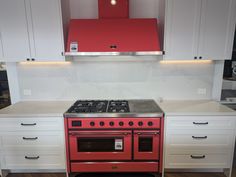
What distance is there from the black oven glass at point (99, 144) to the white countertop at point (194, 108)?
697 mm

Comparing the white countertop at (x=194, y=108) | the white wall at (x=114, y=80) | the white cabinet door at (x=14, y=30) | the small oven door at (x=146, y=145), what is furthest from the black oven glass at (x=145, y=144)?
the white cabinet door at (x=14, y=30)

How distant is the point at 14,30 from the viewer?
210cm

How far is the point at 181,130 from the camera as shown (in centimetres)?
206

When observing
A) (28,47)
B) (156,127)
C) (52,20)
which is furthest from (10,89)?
(156,127)

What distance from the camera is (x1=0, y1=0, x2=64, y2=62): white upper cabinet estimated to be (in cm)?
205

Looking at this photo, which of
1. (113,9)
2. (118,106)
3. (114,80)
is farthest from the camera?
(114,80)

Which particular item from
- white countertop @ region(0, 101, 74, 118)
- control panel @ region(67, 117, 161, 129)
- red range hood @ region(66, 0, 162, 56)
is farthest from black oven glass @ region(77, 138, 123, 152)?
red range hood @ region(66, 0, 162, 56)

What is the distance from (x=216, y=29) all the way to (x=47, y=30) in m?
2.04

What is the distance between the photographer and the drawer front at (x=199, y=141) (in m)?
2.07

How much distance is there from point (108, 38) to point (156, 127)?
3.95 feet

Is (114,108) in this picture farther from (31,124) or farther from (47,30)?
(47,30)

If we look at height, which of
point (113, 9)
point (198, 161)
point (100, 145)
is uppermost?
point (113, 9)

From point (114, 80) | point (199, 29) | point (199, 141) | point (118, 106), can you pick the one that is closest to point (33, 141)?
point (118, 106)

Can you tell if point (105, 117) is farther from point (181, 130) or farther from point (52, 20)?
point (52, 20)
